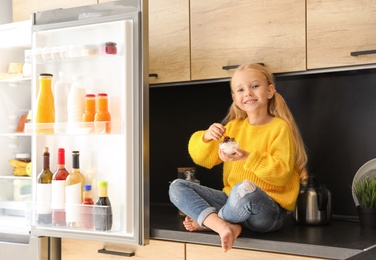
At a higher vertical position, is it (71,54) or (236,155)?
(71,54)

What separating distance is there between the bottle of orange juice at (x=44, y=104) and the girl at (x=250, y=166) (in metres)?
0.60

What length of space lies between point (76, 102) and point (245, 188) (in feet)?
2.59

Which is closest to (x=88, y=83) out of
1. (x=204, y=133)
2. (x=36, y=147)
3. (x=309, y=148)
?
(x=36, y=147)

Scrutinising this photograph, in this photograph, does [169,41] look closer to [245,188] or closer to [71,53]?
[71,53]

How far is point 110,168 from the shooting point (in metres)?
2.24

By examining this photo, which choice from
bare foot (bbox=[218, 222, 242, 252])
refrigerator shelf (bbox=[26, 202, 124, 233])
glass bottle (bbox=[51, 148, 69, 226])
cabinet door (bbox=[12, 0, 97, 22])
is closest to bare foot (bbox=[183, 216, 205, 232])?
bare foot (bbox=[218, 222, 242, 252])

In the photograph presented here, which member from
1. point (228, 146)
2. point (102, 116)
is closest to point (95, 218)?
point (102, 116)

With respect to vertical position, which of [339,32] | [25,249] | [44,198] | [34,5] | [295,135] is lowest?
[25,249]

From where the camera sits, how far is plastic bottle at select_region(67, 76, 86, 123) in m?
2.21

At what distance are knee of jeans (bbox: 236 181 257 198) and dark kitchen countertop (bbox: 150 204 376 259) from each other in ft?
0.52

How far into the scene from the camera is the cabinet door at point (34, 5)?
2586 millimetres

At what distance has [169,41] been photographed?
2381mm

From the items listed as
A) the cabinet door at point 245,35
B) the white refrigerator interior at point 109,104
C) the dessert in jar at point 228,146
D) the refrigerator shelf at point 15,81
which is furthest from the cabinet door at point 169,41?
the refrigerator shelf at point 15,81

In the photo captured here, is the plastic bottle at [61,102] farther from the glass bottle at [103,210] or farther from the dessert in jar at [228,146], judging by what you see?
the dessert in jar at [228,146]
